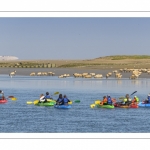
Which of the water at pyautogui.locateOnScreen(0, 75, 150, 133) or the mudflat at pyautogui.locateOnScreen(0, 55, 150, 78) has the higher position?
the mudflat at pyautogui.locateOnScreen(0, 55, 150, 78)

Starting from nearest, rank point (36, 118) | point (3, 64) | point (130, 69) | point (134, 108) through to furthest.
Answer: point (36, 118) < point (134, 108) < point (130, 69) < point (3, 64)

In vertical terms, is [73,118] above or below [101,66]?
below

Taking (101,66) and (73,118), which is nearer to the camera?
(73,118)

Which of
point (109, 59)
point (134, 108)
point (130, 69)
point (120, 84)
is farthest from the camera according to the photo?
point (109, 59)

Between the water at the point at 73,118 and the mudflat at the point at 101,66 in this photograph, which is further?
the mudflat at the point at 101,66

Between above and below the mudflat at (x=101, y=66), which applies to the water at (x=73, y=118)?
below

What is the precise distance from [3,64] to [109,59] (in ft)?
53.3

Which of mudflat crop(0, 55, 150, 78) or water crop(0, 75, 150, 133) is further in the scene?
mudflat crop(0, 55, 150, 78)
